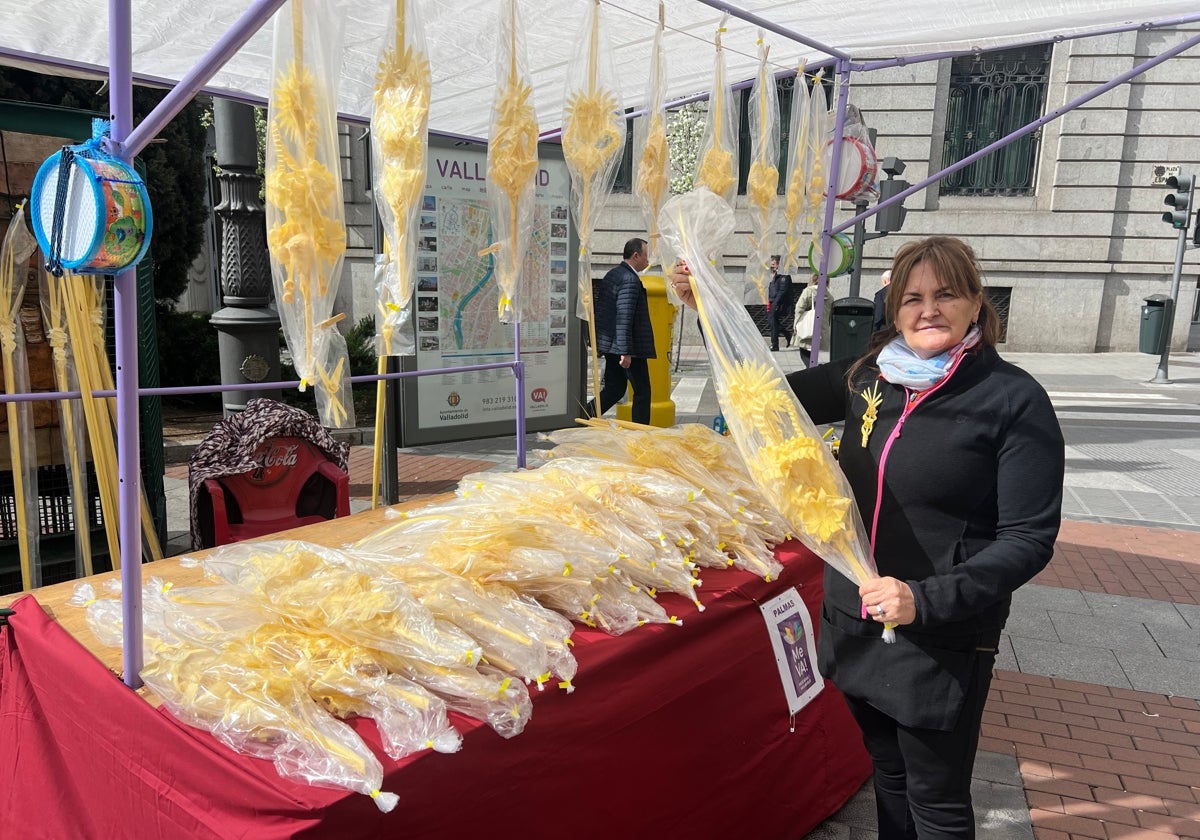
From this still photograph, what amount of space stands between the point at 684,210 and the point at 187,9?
87.6 inches

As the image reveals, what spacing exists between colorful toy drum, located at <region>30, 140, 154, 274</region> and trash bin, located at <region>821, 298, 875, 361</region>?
28.0 ft

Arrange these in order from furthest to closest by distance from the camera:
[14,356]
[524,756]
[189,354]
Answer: [189,354]
[14,356]
[524,756]

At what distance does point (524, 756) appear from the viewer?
159 cm

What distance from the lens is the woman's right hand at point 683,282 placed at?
87.1 inches

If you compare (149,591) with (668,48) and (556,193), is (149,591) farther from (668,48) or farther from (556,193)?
(556,193)

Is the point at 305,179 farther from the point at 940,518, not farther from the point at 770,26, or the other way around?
the point at 770,26

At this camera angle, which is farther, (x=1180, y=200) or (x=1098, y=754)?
(x=1180, y=200)

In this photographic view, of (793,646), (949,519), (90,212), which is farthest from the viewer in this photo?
(793,646)

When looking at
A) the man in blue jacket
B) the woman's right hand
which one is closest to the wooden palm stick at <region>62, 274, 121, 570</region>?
the woman's right hand

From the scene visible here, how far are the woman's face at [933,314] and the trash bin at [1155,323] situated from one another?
13.2m

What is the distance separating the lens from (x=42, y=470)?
3805mm

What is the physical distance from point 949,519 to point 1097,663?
2702mm

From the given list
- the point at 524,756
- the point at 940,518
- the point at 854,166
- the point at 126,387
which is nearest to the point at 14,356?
the point at 126,387

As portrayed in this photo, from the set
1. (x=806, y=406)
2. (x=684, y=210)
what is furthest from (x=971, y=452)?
(x=684, y=210)
